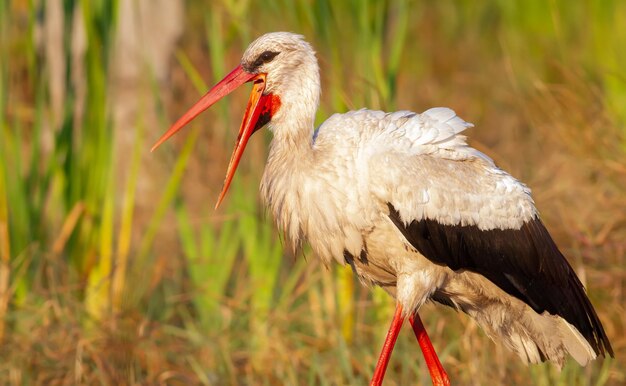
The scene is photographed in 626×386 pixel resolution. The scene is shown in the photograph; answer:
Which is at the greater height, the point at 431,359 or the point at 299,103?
the point at 299,103

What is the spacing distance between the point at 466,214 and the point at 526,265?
13.1 inches

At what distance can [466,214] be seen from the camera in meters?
4.37

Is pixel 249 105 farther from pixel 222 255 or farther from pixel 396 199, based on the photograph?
pixel 222 255

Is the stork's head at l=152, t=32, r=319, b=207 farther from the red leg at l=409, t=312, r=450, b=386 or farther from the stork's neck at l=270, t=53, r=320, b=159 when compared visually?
the red leg at l=409, t=312, r=450, b=386

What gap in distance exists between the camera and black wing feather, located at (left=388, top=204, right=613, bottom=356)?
4391mm

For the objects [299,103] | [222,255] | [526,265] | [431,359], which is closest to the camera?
[299,103]

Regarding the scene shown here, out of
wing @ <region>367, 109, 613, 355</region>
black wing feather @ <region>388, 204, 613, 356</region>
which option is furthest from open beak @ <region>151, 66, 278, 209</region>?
black wing feather @ <region>388, 204, 613, 356</region>

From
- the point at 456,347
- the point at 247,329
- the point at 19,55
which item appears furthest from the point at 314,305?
the point at 19,55

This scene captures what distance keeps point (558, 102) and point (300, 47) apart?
2.37 metres

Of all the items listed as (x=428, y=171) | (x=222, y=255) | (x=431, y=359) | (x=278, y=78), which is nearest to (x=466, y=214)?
(x=428, y=171)

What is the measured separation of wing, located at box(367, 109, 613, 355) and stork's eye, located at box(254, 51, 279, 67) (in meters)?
0.49

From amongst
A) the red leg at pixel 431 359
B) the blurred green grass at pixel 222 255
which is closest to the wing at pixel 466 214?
the red leg at pixel 431 359

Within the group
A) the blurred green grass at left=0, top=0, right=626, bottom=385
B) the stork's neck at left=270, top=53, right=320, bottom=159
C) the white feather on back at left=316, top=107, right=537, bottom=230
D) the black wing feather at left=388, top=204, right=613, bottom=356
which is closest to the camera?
the white feather on back at left=316, top=107, right=537, bottom=230

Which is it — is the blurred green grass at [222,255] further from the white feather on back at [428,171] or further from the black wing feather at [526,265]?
Answer: the white feather on back at [428,171]
